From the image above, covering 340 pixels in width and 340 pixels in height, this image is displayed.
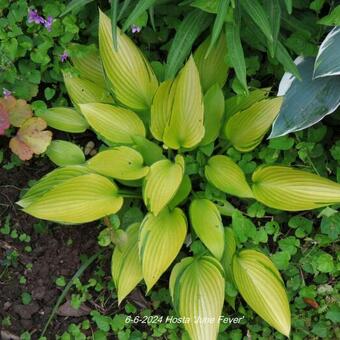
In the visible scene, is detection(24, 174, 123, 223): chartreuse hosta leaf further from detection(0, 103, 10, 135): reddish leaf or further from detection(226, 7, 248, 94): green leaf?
detection(226, 7, 248, 94): green leaf

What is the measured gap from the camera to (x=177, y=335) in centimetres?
176

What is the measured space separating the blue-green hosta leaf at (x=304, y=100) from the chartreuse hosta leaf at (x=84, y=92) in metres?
0.53

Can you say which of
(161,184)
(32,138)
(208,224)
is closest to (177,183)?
(161,184)

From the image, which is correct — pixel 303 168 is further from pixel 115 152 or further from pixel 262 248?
pixel 115 152

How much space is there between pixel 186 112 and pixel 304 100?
1.10ft

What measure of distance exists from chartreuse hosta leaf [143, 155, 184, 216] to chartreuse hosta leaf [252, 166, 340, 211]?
0.24m

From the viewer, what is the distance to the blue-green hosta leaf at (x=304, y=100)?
5.41 ft

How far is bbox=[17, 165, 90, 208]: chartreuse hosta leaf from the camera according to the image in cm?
175

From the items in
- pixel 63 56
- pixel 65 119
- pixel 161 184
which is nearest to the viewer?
pixel 161 184

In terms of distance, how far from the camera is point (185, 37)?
1.62 m

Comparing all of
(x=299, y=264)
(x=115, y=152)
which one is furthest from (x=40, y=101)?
(x=299, y=264)

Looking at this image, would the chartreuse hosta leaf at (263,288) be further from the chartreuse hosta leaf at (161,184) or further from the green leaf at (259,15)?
the green leaf at (259,15)

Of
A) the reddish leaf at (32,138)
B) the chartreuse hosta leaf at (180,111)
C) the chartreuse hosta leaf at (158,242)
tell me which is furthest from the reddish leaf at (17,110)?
the chartreuse hosta leaf at (158,242)

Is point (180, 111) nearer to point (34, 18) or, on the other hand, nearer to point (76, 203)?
point (76, 203)
